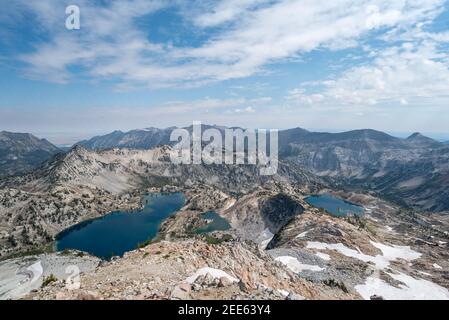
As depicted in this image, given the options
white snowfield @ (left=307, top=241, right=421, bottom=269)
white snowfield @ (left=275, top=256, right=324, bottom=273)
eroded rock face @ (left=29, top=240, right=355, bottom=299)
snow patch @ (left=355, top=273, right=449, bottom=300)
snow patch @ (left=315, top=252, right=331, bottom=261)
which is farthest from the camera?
white snowfield @ (left=307, top=241, right=421, bottom=269)

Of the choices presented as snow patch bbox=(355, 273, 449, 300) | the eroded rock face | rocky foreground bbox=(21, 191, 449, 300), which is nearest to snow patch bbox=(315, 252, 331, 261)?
rocky foreground bbox=(21, 191, 449, 300)

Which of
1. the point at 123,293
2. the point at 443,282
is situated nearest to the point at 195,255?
the point at 123,293

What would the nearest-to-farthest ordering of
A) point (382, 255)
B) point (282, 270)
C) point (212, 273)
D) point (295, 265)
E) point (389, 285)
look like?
point (212, 273) → point (282, 270) → point (389, 285) → point (295, 265) → point (382, 255)

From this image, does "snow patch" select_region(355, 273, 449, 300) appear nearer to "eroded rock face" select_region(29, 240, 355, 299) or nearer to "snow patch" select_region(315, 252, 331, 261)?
"snow patch" select_region(315, 252, 331, 261)

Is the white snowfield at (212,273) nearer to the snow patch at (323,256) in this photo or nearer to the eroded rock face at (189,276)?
the eroded rock face at (189,276)

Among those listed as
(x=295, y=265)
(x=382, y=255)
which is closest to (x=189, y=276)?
(x=295, y=265)

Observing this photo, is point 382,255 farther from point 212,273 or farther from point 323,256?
point 212,273
